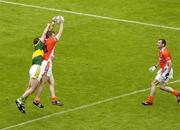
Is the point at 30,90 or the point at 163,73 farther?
the point at 163,73

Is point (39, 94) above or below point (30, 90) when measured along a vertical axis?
below

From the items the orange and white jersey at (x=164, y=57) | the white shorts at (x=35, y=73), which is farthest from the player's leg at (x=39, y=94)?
the orange and white jersey at (x=164, y=57)

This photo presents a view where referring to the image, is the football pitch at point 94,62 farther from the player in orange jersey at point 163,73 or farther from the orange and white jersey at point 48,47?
the orange and white jersey at point 48,47

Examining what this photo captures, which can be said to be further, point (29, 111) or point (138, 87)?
point (138, 87)

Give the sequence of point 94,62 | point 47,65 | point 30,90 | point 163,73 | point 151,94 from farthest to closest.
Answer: point 94,62, point 163,73, point 151,94, point 47,65, point 30,90

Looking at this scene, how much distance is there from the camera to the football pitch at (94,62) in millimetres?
23453

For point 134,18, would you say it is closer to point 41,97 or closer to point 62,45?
point 62,45

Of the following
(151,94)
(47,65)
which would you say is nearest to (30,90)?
(47,65)

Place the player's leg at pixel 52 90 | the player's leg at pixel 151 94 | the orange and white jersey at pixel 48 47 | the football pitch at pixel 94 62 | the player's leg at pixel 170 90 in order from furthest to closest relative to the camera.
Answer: the player's leg at pixel 170 90, the player's leg at pixel 151 94, the player's leg at pixel 52 90, the orange and white jersey at pixel 48 47, the football pitch at pixel 94 62

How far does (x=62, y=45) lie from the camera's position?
1246 inches

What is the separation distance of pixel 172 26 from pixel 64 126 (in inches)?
545

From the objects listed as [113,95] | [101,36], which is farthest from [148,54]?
[113,95]

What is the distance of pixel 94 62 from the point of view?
2959cm

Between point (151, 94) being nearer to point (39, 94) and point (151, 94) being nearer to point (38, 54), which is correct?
point (39, 94)
